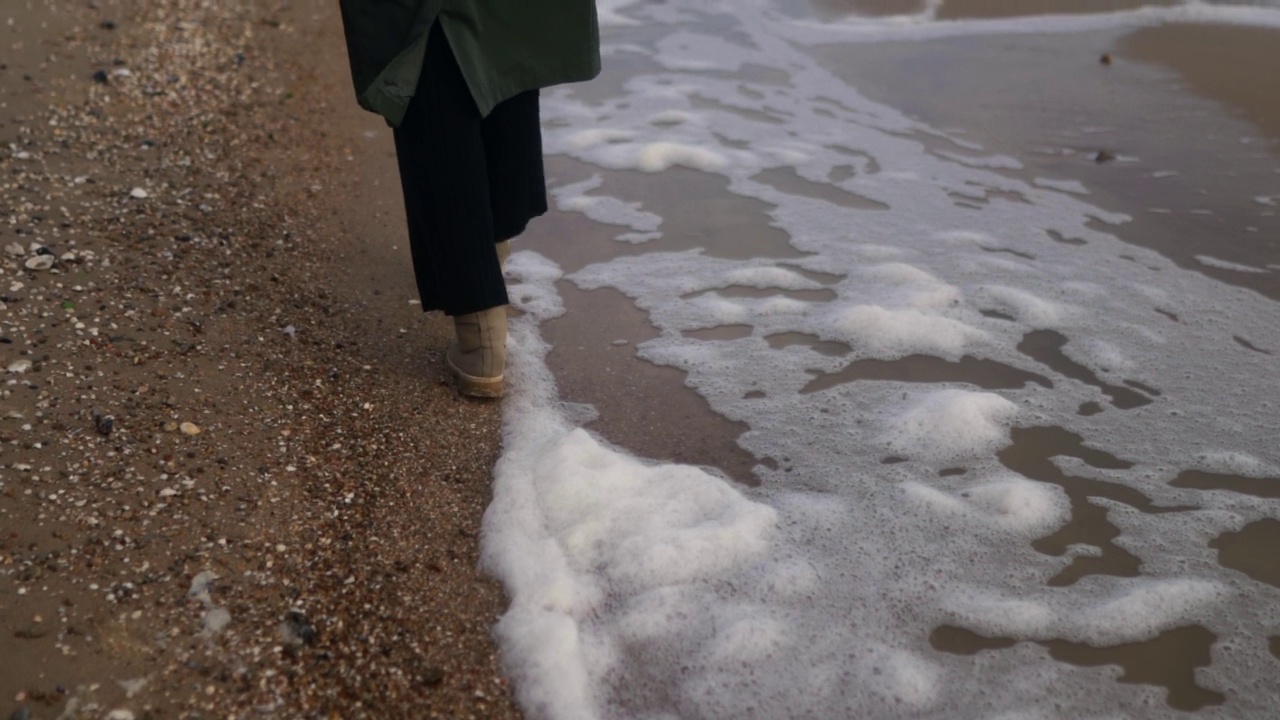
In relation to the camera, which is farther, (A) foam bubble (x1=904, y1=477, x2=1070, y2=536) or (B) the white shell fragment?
(B) the white shell fragment

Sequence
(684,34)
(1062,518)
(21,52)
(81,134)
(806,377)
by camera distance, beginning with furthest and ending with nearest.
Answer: (684,34) < (21,52) < (81,134) < (806,377) < (1062,518)

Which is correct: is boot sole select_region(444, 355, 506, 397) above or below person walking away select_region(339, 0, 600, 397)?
below

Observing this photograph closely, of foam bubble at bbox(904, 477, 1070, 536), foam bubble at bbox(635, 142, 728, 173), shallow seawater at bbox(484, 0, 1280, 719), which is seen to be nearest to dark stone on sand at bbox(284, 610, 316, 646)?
shallow seawater at bbox(484, 0, 1280, 719)

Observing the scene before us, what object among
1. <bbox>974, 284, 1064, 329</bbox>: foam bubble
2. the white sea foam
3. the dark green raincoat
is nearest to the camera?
the dark green raincoat

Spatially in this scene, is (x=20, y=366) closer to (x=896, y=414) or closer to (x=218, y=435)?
(x=218, y=435)

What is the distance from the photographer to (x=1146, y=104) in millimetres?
4445

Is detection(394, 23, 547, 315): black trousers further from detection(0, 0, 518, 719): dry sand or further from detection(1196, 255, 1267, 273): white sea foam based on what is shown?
detection(1196, 255, 1267, 273): white sea foam

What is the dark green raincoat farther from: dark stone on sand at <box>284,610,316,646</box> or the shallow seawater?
dark stone on sand at <box>284,610,316,646</box>

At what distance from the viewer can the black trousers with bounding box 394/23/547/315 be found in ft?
7.48

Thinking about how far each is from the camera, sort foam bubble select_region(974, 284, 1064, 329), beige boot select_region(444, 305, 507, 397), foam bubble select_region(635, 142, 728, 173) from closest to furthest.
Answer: beige boot select_region(444, 305, 507, 397) < foam bubble select_region(974, 284, 1064, 329) < foam bubble select_region(635, 142, 728, 173)

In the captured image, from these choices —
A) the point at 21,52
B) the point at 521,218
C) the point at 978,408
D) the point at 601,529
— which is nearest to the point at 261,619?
the point at 601,529

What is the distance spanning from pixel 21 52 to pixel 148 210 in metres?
1.33

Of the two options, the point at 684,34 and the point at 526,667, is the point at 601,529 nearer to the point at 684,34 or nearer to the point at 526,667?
the point at 526,667

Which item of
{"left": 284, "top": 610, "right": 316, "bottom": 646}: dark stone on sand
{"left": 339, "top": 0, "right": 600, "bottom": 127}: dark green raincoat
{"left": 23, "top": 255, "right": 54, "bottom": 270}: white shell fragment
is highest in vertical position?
{"left": 339, "top": 0, "right": 600, "bottom": 127}: dark green raincoat
